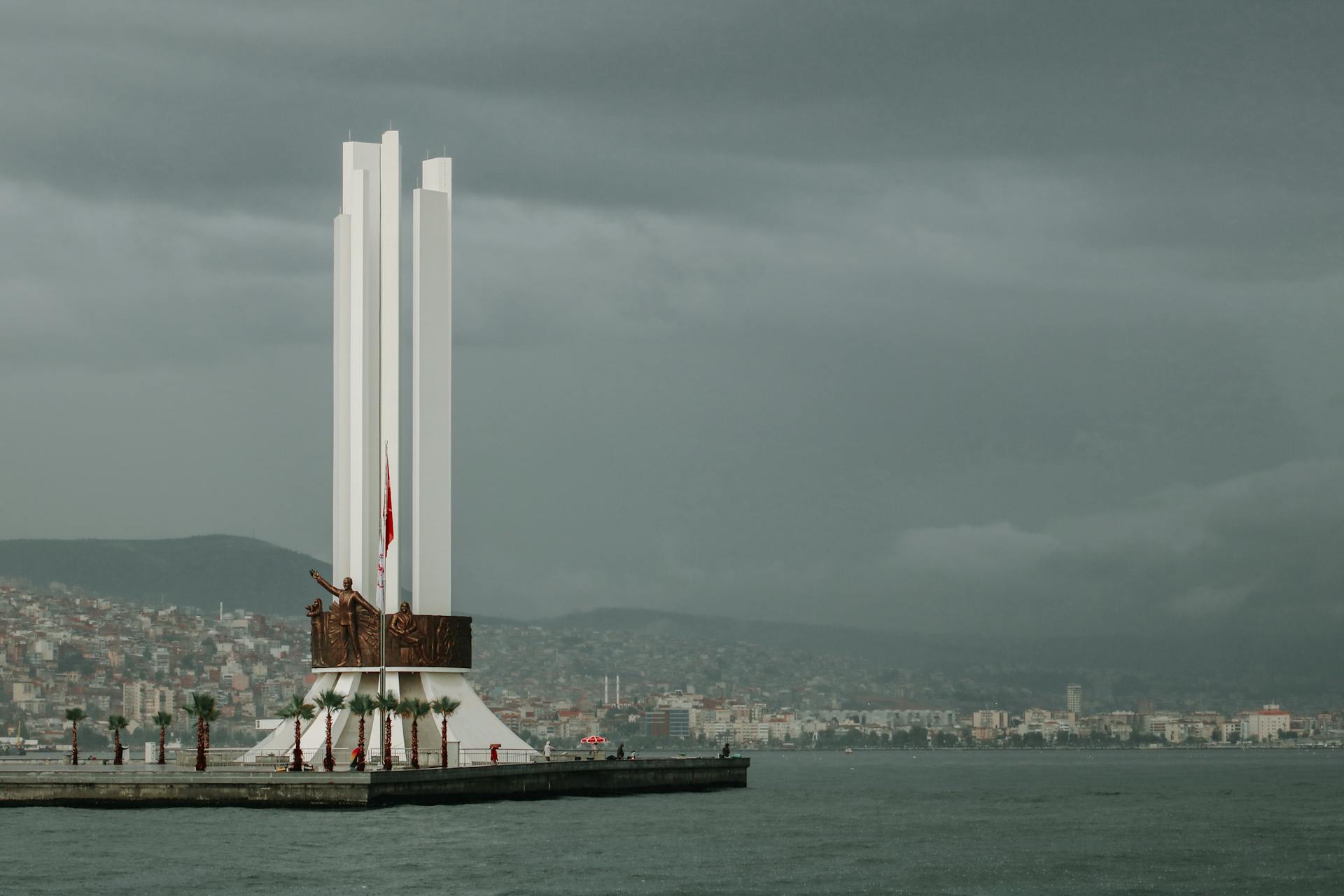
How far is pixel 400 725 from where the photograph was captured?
67938 mm

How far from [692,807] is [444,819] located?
12.8 meters

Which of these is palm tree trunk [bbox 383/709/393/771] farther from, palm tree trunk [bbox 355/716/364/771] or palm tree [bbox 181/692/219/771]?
palm tree [bbox 181/692/219/771]

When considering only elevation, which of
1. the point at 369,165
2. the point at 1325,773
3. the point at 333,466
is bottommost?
the point at 1325,773

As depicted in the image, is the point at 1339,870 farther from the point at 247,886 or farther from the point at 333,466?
the point at 333,466

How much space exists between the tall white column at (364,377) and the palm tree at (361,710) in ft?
20.1

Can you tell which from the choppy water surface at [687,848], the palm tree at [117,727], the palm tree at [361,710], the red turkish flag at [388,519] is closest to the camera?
the choppy water surface at [687,848]

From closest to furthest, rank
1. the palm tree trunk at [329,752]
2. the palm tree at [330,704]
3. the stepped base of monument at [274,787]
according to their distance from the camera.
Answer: the stepped base of monument at [274,787], the palm tree trunk at [329,752], the palm tree at [330,704]

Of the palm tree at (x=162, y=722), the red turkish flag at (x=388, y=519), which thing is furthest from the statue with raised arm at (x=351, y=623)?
the palm tree at (x=162, y=722)

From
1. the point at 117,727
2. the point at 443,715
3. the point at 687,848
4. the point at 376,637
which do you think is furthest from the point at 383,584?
the point at 687,848

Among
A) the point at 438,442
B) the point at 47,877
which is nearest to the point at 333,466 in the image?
the point at 438,442

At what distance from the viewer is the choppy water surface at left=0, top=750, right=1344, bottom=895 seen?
43.4 metres

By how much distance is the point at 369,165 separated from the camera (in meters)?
72.0

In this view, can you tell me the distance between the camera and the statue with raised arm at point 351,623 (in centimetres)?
6856

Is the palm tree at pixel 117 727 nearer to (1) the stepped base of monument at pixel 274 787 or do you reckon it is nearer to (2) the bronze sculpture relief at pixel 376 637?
(1) the stepped base of monument at pixel 274 787
